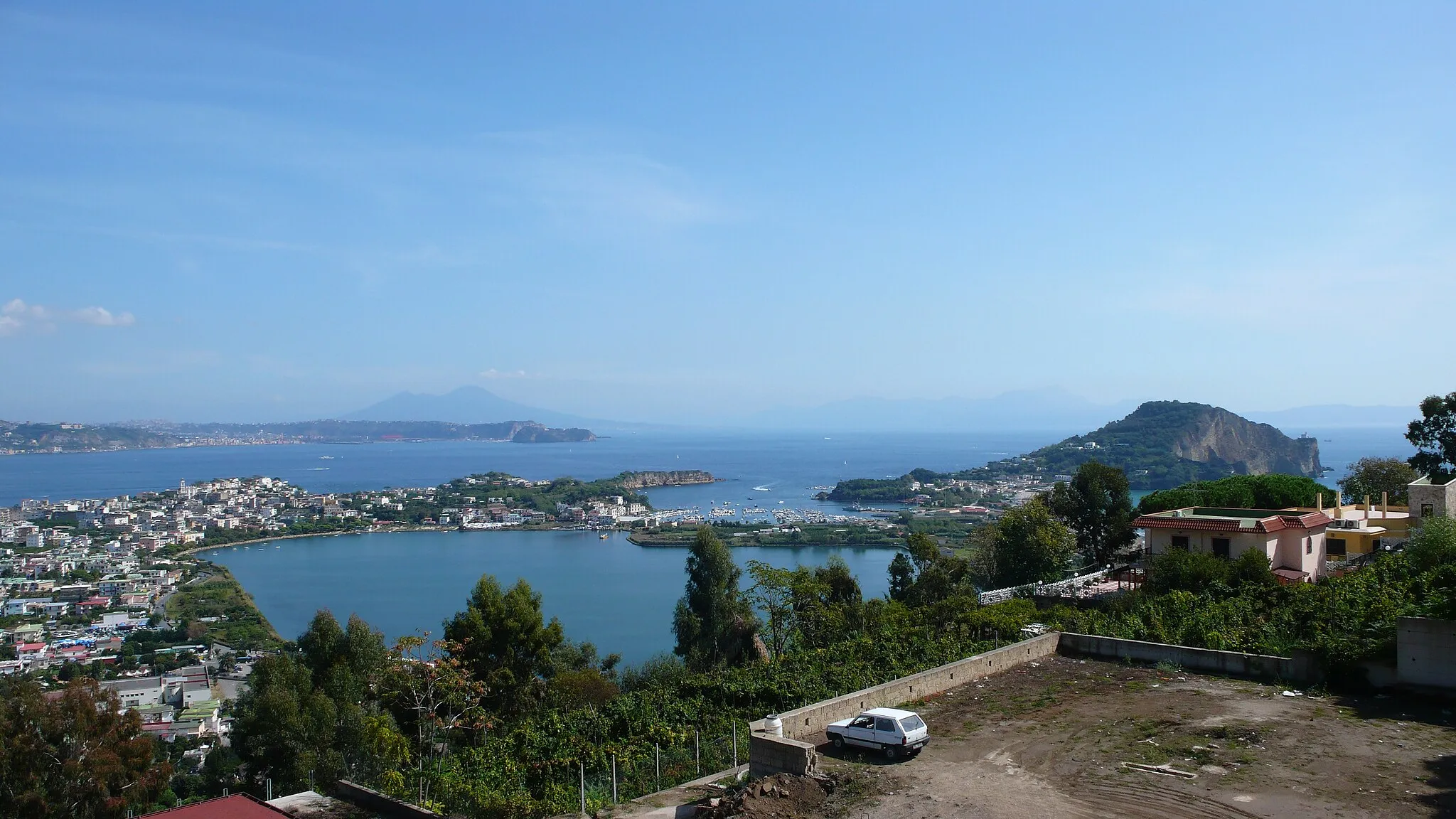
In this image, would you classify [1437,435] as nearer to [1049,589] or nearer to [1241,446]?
[1049,589]

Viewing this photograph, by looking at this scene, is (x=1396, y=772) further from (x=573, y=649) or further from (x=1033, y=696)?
(x=573, y=649)

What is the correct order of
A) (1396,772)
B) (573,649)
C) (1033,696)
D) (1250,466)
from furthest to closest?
(1250,466) → (573,649) → (1033,696) → (1396,772)

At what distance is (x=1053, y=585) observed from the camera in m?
17.8

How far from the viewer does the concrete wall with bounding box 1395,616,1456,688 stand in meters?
8.30

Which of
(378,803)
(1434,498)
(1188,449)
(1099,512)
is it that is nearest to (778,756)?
(378,803)

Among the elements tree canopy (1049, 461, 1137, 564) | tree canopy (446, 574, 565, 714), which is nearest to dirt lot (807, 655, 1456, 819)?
tree canopy (446, 574, 565, 714)

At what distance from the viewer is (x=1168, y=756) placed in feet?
22.5

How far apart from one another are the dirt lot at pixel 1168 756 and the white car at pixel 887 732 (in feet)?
0.39

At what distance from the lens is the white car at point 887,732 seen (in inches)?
282

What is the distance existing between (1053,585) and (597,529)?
59.7 m

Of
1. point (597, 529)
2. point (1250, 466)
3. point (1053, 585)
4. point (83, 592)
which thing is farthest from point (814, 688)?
point (1250, 466)

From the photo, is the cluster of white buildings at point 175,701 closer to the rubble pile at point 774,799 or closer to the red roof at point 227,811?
the red roof at point 227,811

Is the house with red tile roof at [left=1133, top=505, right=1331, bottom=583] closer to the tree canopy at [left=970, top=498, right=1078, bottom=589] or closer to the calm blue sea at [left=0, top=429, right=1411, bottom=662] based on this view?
the tree canopy at [left=970, top=498, right=1078, bottom=589]

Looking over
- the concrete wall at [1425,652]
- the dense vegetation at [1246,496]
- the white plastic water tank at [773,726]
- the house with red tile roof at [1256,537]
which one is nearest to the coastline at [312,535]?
the dense vegetation at [1246,496]
